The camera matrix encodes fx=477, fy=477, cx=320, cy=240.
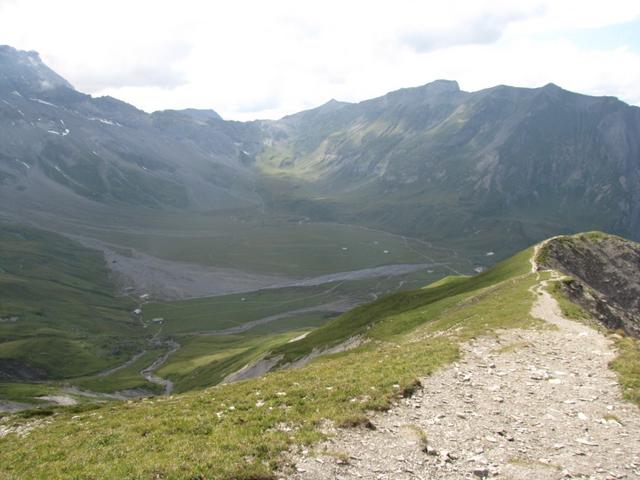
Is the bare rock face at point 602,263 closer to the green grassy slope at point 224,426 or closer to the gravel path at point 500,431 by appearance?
the green grassy slope at point 224,426

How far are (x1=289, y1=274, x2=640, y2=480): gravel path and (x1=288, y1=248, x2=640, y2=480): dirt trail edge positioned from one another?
0.04m

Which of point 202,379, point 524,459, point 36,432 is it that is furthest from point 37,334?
point 524,459

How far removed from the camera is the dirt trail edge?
61.2 ft

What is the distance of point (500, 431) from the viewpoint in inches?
855

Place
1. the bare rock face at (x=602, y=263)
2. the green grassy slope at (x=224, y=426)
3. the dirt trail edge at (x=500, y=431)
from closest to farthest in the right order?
the dirt trail edge at (x=500, y=431)
the green grassy slope at (x=224, y=426)
the bare rock face at (x=602, y=263)

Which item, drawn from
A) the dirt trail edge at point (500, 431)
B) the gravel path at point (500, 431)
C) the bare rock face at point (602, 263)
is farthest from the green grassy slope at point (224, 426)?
the bare rock face at point (602, 263)

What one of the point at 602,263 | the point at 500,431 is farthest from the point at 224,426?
the point at 602,263

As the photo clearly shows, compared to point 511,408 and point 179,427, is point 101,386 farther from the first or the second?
point 511,408

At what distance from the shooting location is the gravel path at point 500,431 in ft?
61.2

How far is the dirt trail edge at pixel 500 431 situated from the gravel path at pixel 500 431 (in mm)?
42

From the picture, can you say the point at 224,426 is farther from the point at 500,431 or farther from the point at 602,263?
the point at 602,263

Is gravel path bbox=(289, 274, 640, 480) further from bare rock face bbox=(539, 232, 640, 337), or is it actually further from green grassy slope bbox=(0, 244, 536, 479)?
bare rock face bbox=(539, 232, 640, 337)

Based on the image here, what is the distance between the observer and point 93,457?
21.5m

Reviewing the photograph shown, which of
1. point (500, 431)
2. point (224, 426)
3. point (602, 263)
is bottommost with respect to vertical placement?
point (602, 263)
